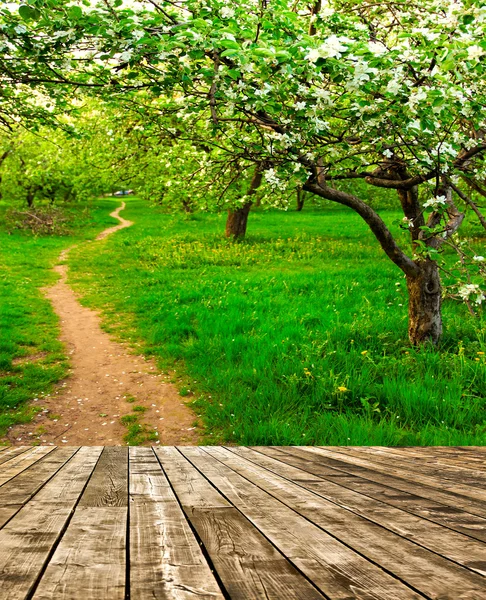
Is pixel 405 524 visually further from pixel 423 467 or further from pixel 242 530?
pixel 423 467

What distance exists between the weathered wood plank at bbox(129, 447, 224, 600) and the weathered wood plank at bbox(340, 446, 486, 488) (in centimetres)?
170

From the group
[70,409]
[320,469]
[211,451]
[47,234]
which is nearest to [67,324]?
[70,409]

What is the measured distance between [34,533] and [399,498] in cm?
180

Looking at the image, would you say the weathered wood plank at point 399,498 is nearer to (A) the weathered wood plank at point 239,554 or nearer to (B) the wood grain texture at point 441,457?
(B) the wood grain texture at point 441,457

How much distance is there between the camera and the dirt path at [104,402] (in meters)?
6.12

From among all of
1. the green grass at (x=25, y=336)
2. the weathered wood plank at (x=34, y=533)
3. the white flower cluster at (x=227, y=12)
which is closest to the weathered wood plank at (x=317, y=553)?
the weathered wood plank at (x=34, y=533)

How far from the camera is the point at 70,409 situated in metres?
6.91

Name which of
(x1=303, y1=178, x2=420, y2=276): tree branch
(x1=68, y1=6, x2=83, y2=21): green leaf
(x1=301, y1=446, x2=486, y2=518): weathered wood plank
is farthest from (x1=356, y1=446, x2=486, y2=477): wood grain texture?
(x1=68, y1=6, x2=83, y2=21): green leaf

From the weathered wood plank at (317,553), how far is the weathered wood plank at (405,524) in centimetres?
18

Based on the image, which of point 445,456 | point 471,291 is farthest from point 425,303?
point 445,456

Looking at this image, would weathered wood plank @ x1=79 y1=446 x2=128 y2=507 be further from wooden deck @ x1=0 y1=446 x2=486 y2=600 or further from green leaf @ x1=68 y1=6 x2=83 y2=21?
green leaf @ x1=68 y1=6 x2=83 y2=21

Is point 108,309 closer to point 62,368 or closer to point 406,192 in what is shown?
point 62,368

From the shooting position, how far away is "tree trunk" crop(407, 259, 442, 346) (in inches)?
302

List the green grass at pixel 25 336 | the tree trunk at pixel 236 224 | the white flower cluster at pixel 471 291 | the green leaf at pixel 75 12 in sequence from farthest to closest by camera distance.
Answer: the tree trunk at pixel 236 224 → the green grass at pixel 25 336 → the white flower cluster at pixel 471 291 → the green leaf at pixel 75 12
